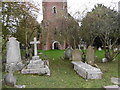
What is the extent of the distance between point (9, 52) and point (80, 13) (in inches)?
240

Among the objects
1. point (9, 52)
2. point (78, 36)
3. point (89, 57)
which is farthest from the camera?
point (78, 36)

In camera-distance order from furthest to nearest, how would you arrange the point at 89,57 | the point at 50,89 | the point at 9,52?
1. the point at 89,57
2. the point at 9,52
3. the point at 50,89

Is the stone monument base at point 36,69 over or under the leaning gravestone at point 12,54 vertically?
under

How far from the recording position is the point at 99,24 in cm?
1420

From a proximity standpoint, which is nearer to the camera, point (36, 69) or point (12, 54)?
point (36, 69)

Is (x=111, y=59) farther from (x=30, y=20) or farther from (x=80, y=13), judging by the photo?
(x=30, y=20)

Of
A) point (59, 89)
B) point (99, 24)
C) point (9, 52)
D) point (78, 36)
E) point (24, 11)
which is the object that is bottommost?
point (59, 89)

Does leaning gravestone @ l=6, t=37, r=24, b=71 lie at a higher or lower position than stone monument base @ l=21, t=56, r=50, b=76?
higher

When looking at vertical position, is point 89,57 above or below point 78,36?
below

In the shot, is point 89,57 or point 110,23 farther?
point 110,23

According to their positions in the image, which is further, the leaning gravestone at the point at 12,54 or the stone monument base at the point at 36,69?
the leaning gravestone at the point at 12,54

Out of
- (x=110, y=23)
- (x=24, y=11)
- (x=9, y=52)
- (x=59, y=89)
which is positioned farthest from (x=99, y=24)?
(x=59, y=89)

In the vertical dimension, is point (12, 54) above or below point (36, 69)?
above

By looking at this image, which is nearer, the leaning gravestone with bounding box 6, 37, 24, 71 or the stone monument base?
the stone monument base
